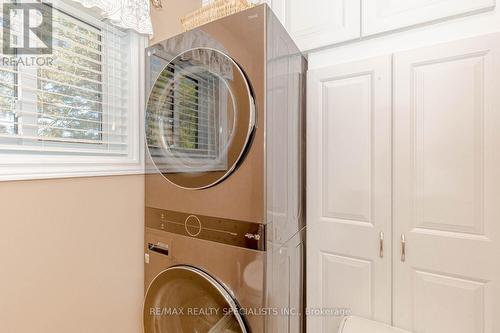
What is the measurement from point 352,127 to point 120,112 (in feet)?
3.86

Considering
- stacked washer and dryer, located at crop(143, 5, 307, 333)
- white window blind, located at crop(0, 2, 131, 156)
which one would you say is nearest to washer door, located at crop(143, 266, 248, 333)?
stacked washer and dryer, located at crop(143, 5, 307, 333)

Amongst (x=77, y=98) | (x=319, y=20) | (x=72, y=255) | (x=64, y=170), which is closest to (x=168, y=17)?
(x=77, y=98)

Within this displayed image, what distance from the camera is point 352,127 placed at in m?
1.35

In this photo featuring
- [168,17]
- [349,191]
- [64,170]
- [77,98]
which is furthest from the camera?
[168,17]

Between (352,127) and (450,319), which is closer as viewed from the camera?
(450,319)

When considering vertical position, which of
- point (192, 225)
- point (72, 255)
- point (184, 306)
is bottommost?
point (184, 306)

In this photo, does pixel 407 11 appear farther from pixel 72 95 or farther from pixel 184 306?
pixel 184 306

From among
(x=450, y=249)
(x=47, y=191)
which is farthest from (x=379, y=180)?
(x=47, y=191)

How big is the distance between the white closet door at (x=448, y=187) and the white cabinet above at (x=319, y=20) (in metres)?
0.30

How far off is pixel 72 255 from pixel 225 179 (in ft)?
2.33

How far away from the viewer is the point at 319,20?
1.42m

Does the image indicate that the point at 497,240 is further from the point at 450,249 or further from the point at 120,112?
the point at 120,112

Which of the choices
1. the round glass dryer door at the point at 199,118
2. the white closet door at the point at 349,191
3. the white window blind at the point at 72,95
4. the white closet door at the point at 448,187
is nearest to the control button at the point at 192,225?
the round glass dryer door at the point at 199,118

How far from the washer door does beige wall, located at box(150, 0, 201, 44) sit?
1.22 m
